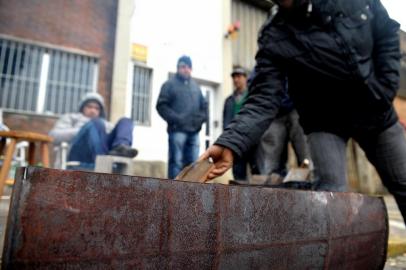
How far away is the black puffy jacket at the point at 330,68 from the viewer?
5.02ft

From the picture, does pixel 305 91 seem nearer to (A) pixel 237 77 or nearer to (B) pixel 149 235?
(B) pixel 149 235

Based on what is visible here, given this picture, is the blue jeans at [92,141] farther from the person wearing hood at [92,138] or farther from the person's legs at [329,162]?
the person's legs at [329,162]

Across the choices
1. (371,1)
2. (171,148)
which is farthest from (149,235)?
(171,148)

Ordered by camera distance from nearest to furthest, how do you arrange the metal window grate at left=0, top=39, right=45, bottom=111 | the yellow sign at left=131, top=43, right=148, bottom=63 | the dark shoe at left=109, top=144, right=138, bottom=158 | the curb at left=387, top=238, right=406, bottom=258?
the curb at left=387, top=238, right=406, bottom=258 < the dark shoe at left=109, top=144, right=138, bottom=158 < the metal window grate at left=0, top=39, right=45, bottom=111 < the yellow sign at left=131, top=43, right=148, bottom=63

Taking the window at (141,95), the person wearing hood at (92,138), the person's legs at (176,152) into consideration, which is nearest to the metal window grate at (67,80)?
the window at (141,95)

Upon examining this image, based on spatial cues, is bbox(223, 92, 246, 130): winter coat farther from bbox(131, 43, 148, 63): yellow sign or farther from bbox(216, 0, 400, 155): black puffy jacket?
bbox(131, 43, 148, 63): yellow sign

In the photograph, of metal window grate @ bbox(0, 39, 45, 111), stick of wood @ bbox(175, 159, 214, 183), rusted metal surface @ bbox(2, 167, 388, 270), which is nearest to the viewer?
rusted metal surface @ bbox(2, 167, 388, 270)

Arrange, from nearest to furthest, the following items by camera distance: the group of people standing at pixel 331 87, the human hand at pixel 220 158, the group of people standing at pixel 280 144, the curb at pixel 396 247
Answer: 1. the human hand at pixel 220 158
2. the group of people standing at pixel 331 87
3. the curb at pixel 396 247
4. the group of people standing at pixel 280 144

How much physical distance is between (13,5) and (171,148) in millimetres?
4630

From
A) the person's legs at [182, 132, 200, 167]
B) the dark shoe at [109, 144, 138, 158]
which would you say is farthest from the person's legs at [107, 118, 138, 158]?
the person's legs at [182, 132, 200, 167]

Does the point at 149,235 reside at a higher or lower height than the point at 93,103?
lower

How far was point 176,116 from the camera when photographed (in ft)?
14.1

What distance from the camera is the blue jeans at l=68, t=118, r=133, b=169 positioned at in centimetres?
399

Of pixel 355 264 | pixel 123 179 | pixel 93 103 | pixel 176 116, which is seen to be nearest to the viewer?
→ pixel 123 179
